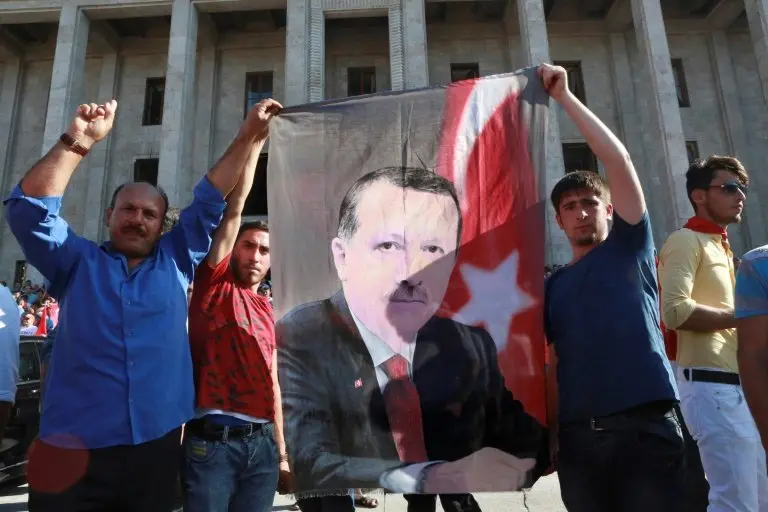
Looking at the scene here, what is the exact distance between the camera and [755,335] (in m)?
1.99

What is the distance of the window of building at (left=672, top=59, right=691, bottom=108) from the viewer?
2059 cm

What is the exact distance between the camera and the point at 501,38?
21.0 meters

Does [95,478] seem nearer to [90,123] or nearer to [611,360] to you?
[90,123]

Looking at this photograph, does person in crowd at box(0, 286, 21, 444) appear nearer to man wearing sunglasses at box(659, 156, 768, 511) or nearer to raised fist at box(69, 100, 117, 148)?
raised fist at box(69, 100, 117, 148)

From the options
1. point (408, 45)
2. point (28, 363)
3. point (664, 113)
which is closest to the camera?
point (28, 363)

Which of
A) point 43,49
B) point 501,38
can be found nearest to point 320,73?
point 501,38

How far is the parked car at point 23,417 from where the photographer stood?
16.8ft

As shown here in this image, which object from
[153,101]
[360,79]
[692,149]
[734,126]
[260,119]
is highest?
[360,79]

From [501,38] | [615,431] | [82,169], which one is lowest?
[615,431]

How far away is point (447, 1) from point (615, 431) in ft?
65.2

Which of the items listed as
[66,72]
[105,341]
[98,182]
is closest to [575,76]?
[66,72]

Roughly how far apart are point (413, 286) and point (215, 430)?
43.6 inches

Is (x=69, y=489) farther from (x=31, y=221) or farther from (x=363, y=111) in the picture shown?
(x=363, y=111)

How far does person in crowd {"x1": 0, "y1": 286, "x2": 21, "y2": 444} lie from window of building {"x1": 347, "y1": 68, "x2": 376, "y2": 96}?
1942 centimetres
